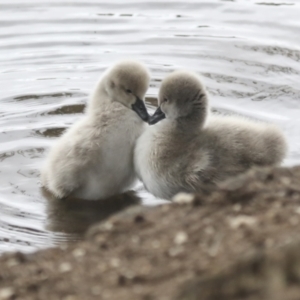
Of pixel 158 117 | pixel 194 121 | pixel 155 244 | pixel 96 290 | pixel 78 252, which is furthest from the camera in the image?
pixel 158 117

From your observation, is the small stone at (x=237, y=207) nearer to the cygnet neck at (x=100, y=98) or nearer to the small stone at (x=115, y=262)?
the small stone at (x=115, y=262)

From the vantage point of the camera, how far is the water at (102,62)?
528cm

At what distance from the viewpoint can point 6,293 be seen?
2.95 metres

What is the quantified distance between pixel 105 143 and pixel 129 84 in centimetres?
43

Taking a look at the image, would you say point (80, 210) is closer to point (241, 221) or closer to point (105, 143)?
point (105, 143)

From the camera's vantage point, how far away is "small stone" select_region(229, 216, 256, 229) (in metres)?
2.94

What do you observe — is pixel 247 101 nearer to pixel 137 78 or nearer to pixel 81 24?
pixel 137 78

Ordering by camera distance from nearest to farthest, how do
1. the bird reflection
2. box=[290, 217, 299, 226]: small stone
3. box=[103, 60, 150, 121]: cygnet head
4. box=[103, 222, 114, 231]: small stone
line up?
box=[290, 217, 299, 226]: small stone, box=[103, 222, 114, 231]: small stone, the bird reflection, box=[103, 60, 150, 121]: cygnet head

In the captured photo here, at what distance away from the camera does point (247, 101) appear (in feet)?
21.4

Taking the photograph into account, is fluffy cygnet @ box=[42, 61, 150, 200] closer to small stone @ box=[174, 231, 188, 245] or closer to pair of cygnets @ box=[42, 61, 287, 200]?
pair of cygnets @ box=[42, 61, 287, 200]

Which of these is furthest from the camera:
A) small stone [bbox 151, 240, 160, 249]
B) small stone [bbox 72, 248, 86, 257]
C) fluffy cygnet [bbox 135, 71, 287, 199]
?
fluffy cygnet [bbox 135, 71, 287, 199]

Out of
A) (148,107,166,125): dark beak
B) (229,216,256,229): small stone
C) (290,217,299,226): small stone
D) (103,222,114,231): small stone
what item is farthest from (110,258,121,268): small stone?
(148,107,166,125): dark beak

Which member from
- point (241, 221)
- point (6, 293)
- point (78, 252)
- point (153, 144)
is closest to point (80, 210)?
point (153, 144)

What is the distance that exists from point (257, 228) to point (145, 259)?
0.42m
